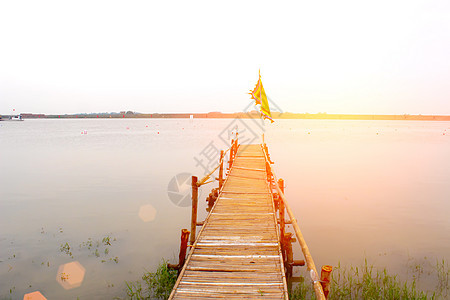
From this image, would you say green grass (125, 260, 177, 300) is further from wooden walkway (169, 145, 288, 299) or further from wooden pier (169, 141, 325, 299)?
wooden walkway (169, 145, 288, 299)

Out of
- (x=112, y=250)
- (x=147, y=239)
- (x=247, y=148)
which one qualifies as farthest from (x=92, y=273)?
(x=247, y=148)

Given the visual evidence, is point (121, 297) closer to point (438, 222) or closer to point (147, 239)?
point (147, 239)

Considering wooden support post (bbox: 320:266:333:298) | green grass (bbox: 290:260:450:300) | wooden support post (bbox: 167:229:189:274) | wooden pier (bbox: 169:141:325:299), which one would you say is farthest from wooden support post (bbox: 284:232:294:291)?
wooden support post (bbox: 320:266:333:298)

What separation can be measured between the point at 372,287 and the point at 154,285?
20.5 feet

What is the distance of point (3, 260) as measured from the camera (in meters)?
9.38

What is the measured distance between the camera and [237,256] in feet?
21.3

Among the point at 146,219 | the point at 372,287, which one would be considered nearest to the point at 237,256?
the point at 372,287

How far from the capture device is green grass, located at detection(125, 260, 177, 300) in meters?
7.52

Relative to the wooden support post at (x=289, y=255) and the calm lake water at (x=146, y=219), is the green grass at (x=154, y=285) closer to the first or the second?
the calm lake water at (x=146, y=219)

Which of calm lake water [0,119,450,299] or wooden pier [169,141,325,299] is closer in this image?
wooden pier [169,141,325,299]

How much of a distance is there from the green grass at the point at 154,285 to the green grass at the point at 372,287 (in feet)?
11.4

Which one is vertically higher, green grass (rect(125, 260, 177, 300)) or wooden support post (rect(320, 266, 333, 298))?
wooden support post (rect(320, 266, 333, 298))

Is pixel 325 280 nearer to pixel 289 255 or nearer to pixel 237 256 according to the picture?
pixel 237 256

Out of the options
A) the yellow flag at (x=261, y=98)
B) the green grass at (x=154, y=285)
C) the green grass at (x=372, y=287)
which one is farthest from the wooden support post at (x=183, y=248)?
the yellow flag at (x=261, y=98)
